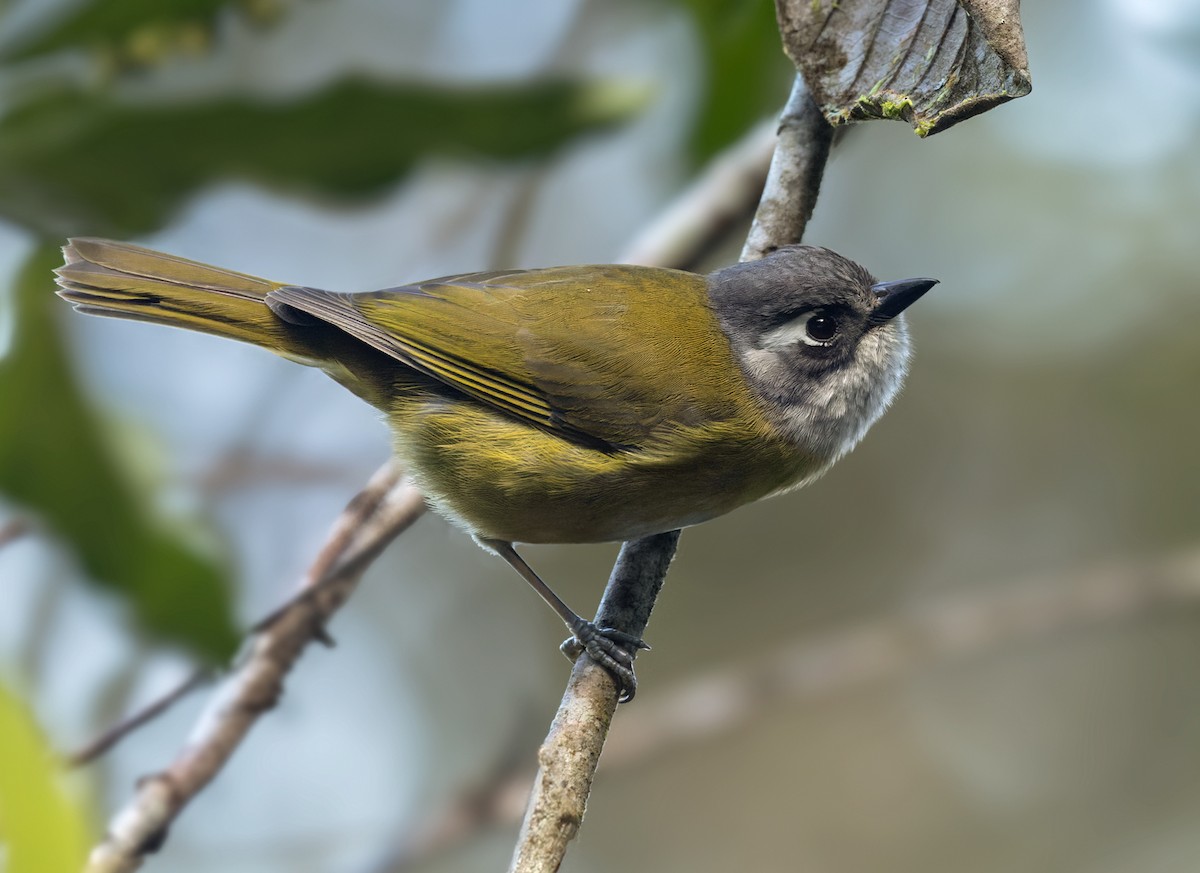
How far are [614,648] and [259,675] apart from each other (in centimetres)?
88

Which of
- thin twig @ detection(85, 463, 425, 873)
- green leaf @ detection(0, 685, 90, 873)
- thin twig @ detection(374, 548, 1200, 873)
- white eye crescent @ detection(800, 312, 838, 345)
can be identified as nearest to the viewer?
green leaf @ detection(0, 685, 90, 873)

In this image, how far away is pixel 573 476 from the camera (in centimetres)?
305

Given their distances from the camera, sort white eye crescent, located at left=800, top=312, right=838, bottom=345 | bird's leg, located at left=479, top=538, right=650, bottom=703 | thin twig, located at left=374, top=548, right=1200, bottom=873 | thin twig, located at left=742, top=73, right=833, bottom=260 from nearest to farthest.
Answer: bird's leg, located at left=479, top=538, right=650, bottom=703, thin twig, located at left=742, top=73, right=833, bottom=260, white eye crescent, located at left=800, top=312, right=838, bottom=345, thin twig, located at left=374, top=548, right=1200, bottom=873

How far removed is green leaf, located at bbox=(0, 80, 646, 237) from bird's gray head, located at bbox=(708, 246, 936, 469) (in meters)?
0.63

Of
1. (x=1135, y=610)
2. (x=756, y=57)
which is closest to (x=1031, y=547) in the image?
(x=1135, y=610)

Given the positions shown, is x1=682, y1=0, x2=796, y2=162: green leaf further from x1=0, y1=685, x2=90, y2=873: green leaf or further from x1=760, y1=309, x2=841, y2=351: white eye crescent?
x1=0, y1=685, x2=90, y2=873: green leaf

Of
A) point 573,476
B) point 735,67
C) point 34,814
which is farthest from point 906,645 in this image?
point 34,814

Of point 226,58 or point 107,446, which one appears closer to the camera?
point 107,446

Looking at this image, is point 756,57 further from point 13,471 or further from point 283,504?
point 283,504

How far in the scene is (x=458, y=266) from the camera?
6.48 meters

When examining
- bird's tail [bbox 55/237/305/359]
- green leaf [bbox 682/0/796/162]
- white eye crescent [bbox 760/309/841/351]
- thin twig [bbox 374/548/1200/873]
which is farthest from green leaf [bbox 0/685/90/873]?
thin twig [bbox 374/548/1200/873]

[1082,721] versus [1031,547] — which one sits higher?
[1031,547]

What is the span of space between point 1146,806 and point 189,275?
787 centimetres

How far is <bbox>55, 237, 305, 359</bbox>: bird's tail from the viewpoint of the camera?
3.06 metres
